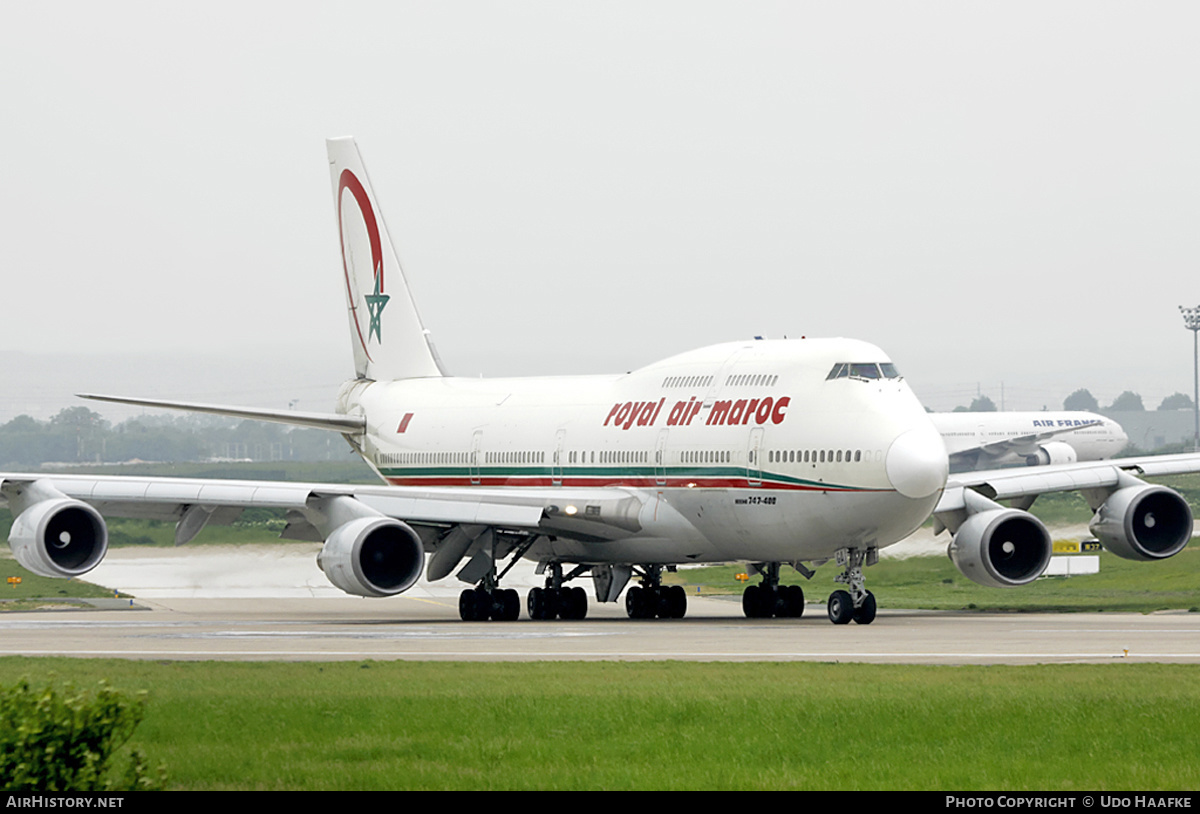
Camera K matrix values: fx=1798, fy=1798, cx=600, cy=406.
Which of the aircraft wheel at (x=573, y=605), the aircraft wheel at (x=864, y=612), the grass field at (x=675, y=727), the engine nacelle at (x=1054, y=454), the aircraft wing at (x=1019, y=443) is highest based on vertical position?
the aircraft wing at (x=1019, y=443)

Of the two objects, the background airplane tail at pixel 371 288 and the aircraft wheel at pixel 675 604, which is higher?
the background airplane tail at pixel 371 288

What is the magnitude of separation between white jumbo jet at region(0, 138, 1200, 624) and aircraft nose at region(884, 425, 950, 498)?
0.10 ft

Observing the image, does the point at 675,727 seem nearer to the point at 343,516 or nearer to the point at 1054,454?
the point at 343,516

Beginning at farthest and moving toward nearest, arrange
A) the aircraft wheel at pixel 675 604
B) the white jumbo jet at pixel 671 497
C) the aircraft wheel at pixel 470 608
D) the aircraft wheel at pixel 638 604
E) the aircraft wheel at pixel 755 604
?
1. the aircraft wheel at pixel 638 604
2. the aircraft wheel at pixel 675 604
3. the aircraft wheel at pixel 470 608
4. the aircraft wheel at pixel 755 604
5. the white jumbo jet at pixel 671 497

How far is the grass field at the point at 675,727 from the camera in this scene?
44.5 feet

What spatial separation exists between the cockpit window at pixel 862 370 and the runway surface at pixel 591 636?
4.48 metres

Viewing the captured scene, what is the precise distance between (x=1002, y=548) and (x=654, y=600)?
305 inches

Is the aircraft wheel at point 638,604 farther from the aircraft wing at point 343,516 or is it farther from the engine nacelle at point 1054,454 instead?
the engine nacelle at point 1054,454

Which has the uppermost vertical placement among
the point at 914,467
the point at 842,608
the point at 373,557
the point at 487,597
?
the point at 914,467

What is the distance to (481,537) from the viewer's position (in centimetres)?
3775

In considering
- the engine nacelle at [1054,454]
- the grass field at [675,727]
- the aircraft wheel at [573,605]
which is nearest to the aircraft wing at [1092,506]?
the aircraft wheel at [573,605]

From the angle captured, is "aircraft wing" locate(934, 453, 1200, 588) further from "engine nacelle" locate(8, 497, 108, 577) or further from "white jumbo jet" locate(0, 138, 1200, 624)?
"engine nacelle" locate(8, 497, 108, 577)

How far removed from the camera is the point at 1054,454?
10281cm

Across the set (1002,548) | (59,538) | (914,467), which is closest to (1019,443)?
(1002,548)
